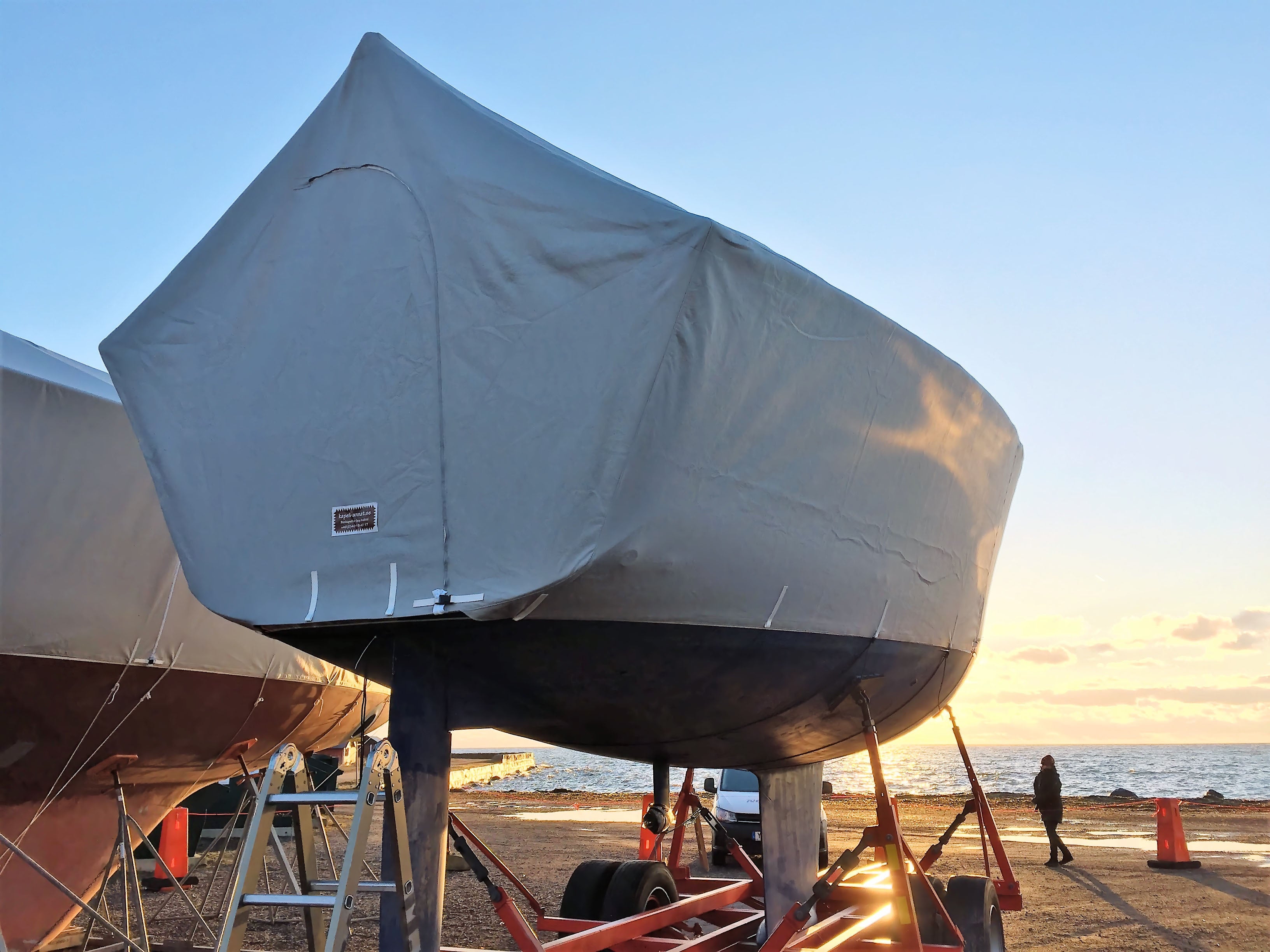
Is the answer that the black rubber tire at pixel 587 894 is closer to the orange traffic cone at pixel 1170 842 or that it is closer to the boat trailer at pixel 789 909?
the boat trailer at pixel 789 909

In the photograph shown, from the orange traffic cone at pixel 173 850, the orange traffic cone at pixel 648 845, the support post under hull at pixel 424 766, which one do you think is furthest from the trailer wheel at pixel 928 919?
the orange traffic cone at pixel 173 850

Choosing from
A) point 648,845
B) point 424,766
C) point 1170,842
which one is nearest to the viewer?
point 424,766

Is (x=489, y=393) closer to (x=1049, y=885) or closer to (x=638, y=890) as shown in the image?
(x=638, y=890)

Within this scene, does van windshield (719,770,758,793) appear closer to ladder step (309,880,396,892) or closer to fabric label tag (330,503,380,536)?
ladder step (309,880,396,892)

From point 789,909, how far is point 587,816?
18667 mm

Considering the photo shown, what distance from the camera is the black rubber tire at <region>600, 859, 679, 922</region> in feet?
21.3

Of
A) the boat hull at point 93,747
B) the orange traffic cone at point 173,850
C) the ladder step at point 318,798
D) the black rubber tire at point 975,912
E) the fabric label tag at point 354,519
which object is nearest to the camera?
the ladder step at point 318,798

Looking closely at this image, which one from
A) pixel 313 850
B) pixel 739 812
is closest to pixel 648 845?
pixel 313 850

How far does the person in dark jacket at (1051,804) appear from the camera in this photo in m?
13.1

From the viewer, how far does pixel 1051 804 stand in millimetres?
13766

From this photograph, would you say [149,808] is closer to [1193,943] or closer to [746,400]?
[746,400]

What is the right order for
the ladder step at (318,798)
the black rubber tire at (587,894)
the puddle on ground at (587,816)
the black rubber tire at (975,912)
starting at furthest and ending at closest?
the puddle on ground at (587,816) → the black rubber tire at (587,894) → the black rubber tire at (975,912) → the ladder step at (318,798)

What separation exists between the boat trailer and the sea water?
11.4 m

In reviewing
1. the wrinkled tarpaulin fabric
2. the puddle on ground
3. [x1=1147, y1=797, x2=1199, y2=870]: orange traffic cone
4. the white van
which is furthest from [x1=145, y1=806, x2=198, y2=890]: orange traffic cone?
[x1=1147, y1=797, x2=1199, y2=870]: orange traffic cone
